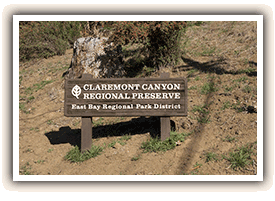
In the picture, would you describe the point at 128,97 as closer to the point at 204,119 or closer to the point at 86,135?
the point at 86,135

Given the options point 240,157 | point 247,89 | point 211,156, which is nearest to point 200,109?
point 247,89

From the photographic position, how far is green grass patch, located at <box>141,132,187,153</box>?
678cm

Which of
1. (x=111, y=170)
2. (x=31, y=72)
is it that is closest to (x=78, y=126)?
(x=111, y=170)

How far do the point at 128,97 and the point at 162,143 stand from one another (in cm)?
157

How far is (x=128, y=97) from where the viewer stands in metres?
6.86

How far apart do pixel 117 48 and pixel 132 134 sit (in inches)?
195

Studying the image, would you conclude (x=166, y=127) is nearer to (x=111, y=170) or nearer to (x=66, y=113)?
(x=111, y=170)

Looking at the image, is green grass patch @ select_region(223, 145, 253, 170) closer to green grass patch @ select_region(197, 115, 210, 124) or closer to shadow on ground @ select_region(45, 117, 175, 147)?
green grass patch @ select_region(197, 115, 210, 124)

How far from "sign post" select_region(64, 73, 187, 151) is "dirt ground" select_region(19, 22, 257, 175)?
0.97m

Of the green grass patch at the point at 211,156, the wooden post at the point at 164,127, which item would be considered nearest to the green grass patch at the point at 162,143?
the wooden post at the point at 164,127

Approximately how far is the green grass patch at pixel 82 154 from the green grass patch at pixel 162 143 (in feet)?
4.22

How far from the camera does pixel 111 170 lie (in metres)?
6.32

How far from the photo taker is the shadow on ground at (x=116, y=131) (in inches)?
307

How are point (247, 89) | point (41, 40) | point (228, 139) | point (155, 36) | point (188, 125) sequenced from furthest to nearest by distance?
point (41, 40), point (155, 36), point (247, 89), point (188, 125), point (228, 139)
